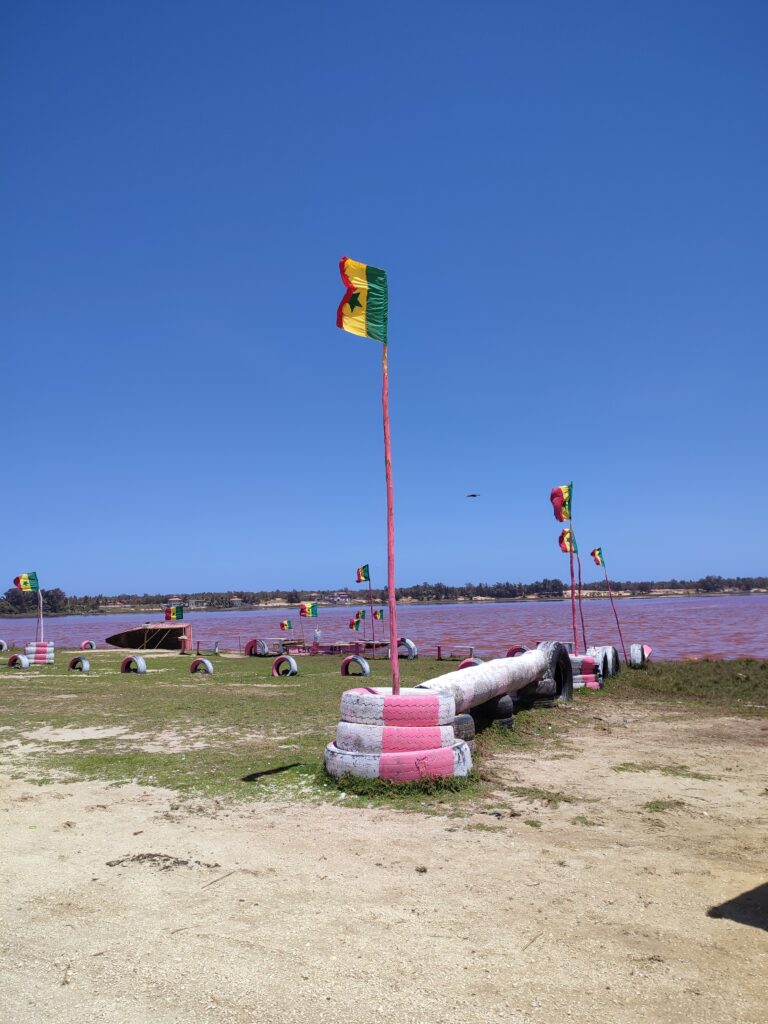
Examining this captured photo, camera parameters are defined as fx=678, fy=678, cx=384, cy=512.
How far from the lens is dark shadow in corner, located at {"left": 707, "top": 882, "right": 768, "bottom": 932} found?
13.9ft

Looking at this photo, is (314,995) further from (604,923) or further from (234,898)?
(604,923)

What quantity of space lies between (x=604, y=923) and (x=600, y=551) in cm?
2716

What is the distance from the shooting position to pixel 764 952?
3822 millimetres

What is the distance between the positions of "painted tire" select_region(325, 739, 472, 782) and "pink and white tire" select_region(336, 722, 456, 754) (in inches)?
2.2

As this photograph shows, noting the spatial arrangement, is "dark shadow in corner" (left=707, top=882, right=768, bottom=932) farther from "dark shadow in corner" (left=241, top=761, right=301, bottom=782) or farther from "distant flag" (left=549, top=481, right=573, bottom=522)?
"distant flag" (left=549, top=481, right=573, bottom=522)

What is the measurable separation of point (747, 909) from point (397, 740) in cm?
377

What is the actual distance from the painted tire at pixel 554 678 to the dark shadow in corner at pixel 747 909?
350 inches

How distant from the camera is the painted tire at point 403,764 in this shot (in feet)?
24.1

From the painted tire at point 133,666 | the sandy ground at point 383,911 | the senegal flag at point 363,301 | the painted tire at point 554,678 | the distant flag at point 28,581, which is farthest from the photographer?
the distant flag at point 28,581

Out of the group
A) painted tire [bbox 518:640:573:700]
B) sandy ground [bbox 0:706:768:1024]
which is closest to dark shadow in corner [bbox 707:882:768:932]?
sandy ground [bbox 0:706:768:1024]

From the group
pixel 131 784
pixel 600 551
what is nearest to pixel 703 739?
pixel 131 784

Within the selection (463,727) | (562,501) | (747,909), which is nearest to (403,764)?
(463,727)

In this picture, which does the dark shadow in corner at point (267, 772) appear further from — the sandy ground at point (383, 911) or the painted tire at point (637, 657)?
the painted tire at point (637, 657)

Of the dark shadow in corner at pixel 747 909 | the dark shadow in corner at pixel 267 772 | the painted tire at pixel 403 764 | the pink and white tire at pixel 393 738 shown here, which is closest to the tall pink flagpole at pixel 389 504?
the pink and white tire at pixel 393 738
